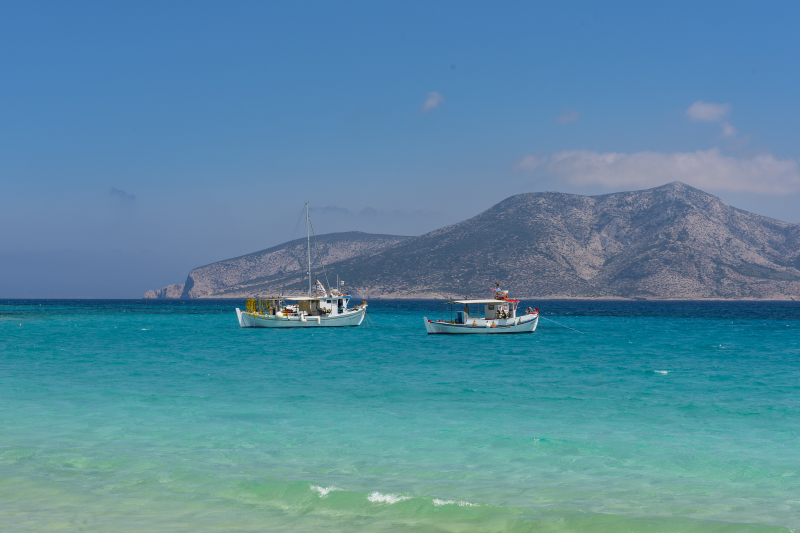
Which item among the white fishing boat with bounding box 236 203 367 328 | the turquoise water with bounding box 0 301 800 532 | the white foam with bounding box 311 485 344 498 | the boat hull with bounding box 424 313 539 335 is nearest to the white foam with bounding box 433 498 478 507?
the turquoise water with bounding box 0 301 800 532

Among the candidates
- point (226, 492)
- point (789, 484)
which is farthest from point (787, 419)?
point (226, 492)

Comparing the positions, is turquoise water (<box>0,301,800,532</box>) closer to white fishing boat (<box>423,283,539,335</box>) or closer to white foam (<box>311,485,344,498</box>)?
white foam (<box>311,485,344,498</box>)

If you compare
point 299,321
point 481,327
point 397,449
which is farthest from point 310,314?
point 397,449

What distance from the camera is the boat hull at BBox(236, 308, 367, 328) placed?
76.6 meters

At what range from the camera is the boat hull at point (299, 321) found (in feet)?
251

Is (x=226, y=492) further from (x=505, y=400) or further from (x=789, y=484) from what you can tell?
(x=505, y=400)

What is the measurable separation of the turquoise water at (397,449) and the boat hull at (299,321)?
136ft

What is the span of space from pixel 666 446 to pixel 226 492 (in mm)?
Result: 10788

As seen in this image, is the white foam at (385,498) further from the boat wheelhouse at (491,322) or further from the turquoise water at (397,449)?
the boat wheelhouse at (491,322)

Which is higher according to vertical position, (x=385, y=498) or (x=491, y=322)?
(x=491, y=322)

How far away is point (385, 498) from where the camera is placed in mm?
10953

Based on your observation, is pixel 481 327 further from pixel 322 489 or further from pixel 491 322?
pixel 322 489

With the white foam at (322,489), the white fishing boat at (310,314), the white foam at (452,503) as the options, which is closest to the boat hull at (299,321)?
the white fishing boat at (310,314)

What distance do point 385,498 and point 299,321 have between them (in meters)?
66.6
